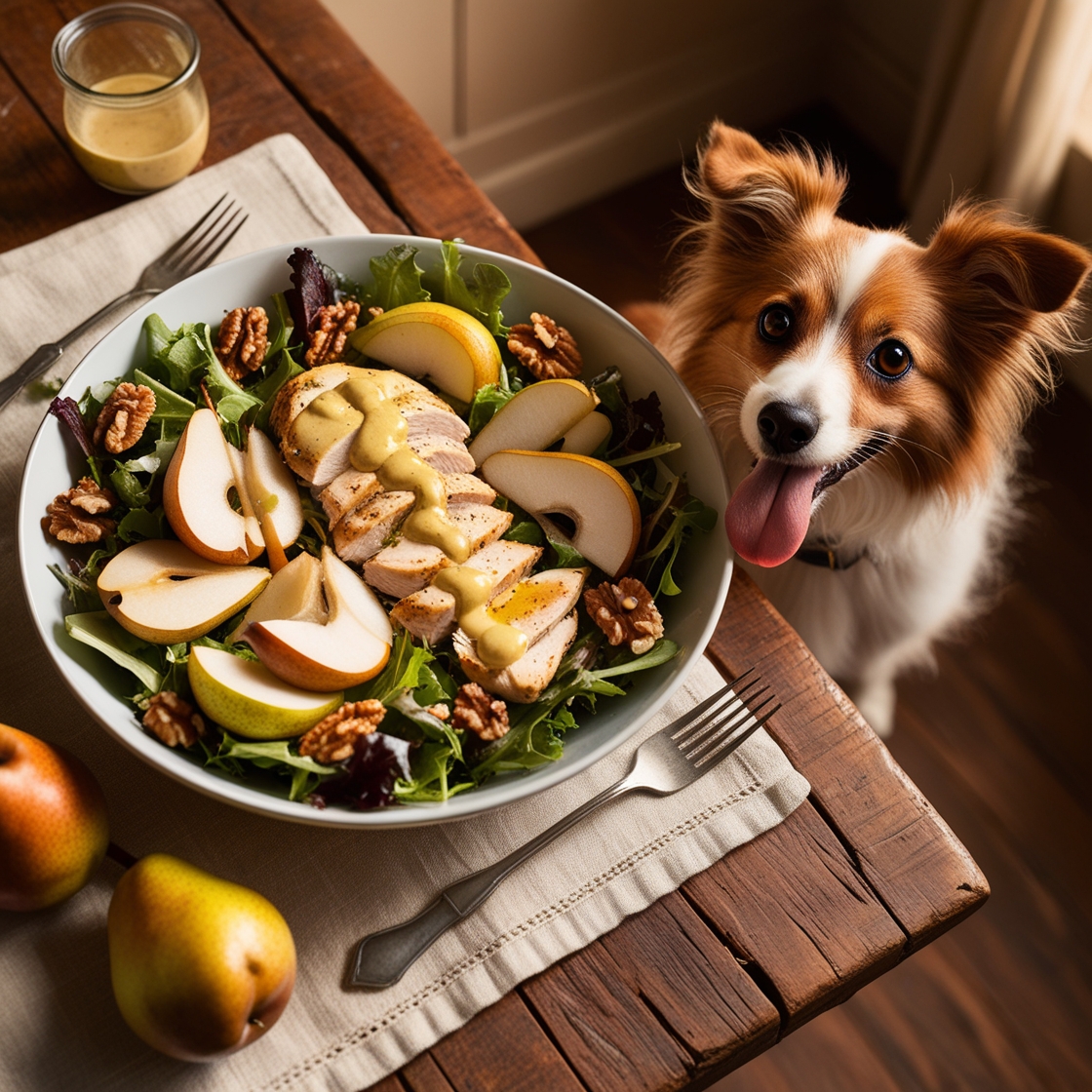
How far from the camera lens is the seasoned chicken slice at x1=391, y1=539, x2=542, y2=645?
3.28 ft

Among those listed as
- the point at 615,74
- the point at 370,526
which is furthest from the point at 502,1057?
the point at 615,74

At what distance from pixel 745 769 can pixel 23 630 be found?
2.50 feet

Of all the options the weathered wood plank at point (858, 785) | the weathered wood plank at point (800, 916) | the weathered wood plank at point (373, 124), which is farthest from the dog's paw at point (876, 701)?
the weathered wood plank at point (373, 124)

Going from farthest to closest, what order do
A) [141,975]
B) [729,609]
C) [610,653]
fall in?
[729,609]
[610,653]
[141,975]

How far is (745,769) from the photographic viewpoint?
1.03 meters

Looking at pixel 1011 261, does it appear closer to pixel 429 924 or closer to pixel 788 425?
pixel 788 425

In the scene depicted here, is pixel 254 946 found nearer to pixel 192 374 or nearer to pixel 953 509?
pixel 192 374

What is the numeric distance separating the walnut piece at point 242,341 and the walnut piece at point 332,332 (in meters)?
0.06

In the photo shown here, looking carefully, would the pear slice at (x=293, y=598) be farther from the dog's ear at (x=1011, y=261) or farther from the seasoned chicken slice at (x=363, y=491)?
the dog's ear at (x=1011, y=261)

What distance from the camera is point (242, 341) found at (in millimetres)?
1145

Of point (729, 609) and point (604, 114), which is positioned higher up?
point (729, 609)

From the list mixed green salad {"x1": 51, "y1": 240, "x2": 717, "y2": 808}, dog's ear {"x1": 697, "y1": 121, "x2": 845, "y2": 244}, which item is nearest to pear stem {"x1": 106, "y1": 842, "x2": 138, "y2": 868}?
mixed green salad {"x1": 51, "y1": 240, "x2": 717, "y2": 808}

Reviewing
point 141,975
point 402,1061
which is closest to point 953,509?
point 402,1061

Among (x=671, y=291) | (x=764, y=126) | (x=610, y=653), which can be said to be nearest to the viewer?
(x=610, y=653)
